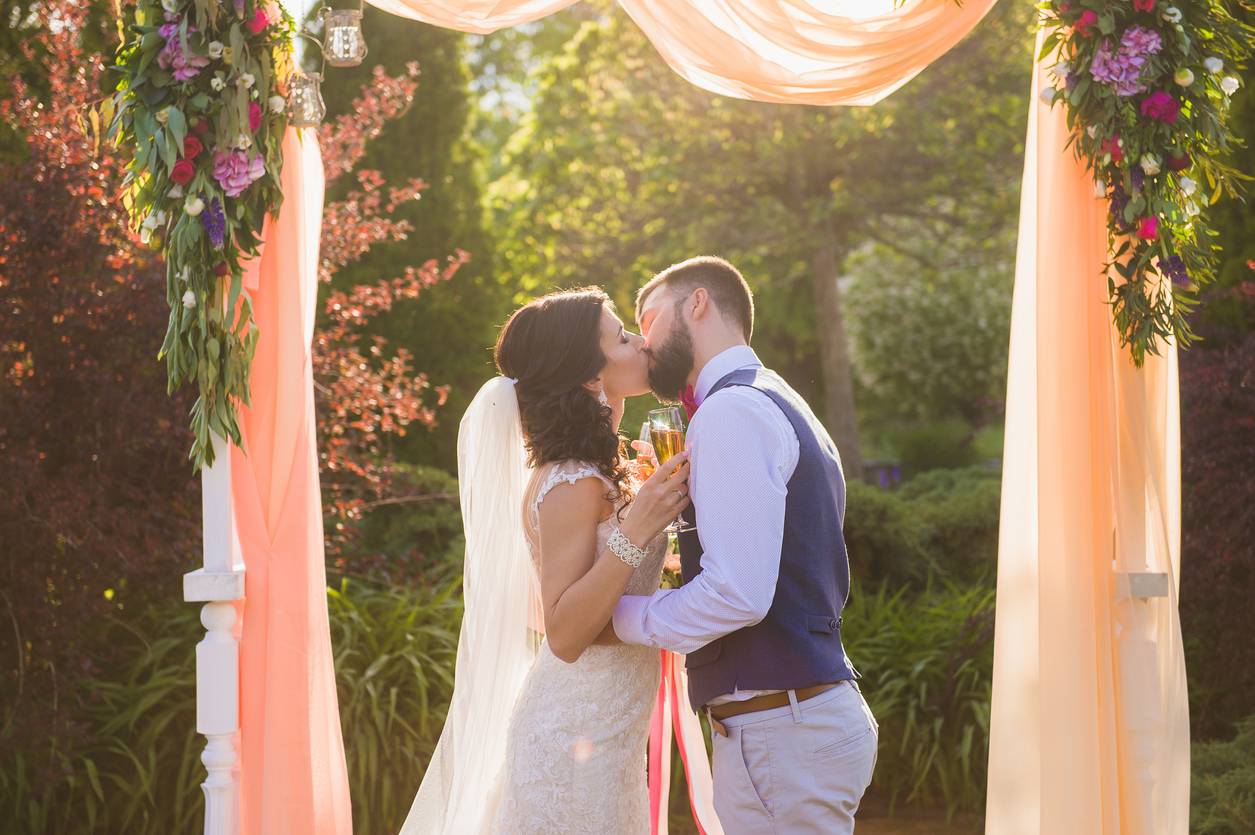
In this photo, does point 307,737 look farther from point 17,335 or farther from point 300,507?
point 17,335

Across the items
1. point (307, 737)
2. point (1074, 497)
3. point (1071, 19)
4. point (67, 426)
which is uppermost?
point (1071, 19)

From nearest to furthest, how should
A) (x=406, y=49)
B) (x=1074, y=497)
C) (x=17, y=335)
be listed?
(x=1074, y=497)
(x=17, y=335)
(x=406, y=49)

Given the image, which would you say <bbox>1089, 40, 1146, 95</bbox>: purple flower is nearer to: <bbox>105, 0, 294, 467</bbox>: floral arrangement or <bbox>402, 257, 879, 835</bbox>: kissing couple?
<bbox>402, 257, 879, 835</bbox>: kissing couple

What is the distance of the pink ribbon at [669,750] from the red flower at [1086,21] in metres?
2.06

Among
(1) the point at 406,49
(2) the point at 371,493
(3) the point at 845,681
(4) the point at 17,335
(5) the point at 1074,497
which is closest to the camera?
(3) the point at 845,681

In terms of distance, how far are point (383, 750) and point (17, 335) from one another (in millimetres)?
2156

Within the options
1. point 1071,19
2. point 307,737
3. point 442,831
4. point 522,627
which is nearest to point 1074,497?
point 1071,19

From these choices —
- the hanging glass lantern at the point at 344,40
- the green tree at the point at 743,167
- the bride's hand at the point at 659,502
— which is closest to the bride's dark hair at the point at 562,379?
the bride's hand at the point at 659,502

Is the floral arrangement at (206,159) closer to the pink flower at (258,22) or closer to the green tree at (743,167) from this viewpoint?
the pink flower at (258,22)

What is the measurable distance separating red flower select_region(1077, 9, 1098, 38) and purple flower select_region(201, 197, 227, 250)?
93.2 inches

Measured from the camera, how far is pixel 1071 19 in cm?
330

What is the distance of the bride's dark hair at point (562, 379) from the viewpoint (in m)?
3.04

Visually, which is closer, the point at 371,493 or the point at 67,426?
the point at 67,426

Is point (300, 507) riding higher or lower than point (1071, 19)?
lower
